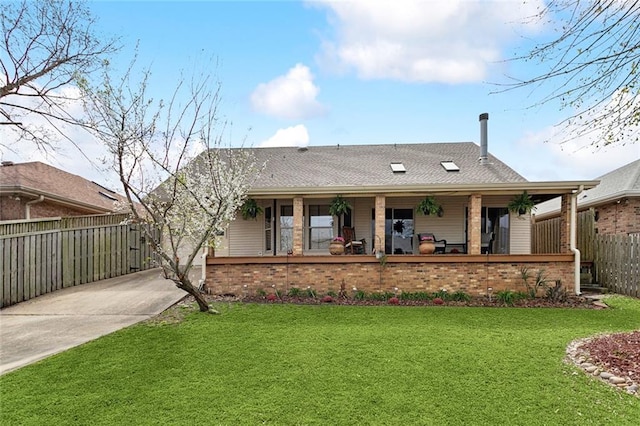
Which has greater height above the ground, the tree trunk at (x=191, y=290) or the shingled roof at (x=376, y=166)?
the shingled roof at (x=376, y=166)

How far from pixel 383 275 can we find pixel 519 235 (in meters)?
5.56

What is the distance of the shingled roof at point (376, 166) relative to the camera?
1180 cm

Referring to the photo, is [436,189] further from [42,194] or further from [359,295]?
[42,194]

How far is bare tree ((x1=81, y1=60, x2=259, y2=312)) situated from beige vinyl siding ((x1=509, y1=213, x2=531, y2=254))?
9031mm

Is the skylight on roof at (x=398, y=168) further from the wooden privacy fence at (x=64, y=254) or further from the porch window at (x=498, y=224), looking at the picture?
the wooden privacy fence at (x=64, y=254)

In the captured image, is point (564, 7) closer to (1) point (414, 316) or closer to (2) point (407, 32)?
(2) point (407, 32)

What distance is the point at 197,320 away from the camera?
23.5ft

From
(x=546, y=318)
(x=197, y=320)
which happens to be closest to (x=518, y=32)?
(x=546, y=318)

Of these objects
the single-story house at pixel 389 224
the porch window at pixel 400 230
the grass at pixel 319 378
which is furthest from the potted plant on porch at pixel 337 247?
the grass at pixel 319 378

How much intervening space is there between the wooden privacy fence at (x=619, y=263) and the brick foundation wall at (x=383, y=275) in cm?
174

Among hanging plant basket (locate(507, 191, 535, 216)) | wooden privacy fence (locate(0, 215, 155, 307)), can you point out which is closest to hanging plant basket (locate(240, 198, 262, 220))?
wooden privacy fence (locate(0, 215, 155, 307))

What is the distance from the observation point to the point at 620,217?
1189 cm

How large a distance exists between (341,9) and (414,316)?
678 cm

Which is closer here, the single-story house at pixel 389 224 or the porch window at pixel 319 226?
the single-story house at pixel 389 224
